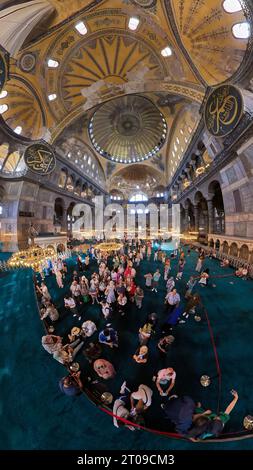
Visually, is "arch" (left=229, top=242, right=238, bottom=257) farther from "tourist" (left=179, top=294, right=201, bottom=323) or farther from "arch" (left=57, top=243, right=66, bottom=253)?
"arch" (left=57, top=243, right=66, bottom=253)

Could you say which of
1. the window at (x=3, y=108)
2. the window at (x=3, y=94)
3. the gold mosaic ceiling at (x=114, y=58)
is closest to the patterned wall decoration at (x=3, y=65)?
the gold mosaic ceiling at (x=114, y=58)

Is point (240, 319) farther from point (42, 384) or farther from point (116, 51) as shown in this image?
point (116, 51)

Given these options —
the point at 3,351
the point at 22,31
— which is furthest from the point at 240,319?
the point at 22,31

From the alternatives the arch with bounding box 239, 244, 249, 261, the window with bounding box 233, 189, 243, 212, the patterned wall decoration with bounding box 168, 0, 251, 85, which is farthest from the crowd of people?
the patterned wall decoration with bounding box 168, 0, 251, 85

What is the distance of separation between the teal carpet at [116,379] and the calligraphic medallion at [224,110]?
884cm

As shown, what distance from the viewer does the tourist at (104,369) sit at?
13.3 feet

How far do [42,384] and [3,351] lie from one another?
6.81 ft

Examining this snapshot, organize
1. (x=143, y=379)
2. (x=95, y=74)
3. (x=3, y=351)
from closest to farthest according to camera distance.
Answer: (x=143, y=379) < (x=3, y=351) < (x=95, y=74)

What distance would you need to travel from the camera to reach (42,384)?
13.7 feet

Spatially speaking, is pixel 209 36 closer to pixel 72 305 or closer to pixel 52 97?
pixel 52 97

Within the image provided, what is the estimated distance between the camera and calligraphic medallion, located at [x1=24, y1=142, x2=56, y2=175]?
15.3m

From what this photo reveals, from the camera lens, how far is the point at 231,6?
8.91m

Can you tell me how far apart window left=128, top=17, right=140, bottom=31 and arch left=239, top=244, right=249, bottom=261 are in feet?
62.2
